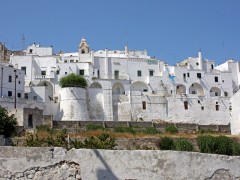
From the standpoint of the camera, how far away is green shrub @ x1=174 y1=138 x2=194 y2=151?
29391 millimetres

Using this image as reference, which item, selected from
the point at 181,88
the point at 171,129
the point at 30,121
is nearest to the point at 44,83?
the point at 30,121

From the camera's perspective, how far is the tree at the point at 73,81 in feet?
174

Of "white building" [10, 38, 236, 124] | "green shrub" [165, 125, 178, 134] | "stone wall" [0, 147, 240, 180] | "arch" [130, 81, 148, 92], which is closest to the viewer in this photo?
"stone wall" [0, 147, 240, 180]

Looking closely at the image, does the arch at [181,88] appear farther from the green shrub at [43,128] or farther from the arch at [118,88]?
the green shrub at [43,128]

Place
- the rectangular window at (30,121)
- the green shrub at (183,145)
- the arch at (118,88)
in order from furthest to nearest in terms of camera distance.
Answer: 1. the arch at (118,88)
2. the rectangular window at (30,121)
3. the green shrub at (183,145)

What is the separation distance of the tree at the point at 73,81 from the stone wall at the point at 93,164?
4665 cm

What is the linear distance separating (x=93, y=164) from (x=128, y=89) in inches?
2023

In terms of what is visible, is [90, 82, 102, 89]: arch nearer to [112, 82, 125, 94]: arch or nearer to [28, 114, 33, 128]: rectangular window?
[112, 82, 125, 94]: arch

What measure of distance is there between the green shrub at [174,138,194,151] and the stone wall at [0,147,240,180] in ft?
74.1

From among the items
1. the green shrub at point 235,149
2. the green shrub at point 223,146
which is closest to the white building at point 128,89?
the green shrub at point 223,146

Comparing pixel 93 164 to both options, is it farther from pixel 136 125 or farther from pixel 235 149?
pixel 136 125

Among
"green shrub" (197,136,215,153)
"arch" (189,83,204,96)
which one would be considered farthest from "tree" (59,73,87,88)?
"green shrub" (197,136,215,153)

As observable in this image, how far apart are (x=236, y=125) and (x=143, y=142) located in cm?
986

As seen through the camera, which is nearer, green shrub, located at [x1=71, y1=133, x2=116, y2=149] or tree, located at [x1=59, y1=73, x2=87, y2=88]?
green shrub, located at [x1=71, y1=133, x2=116, y2=149]
